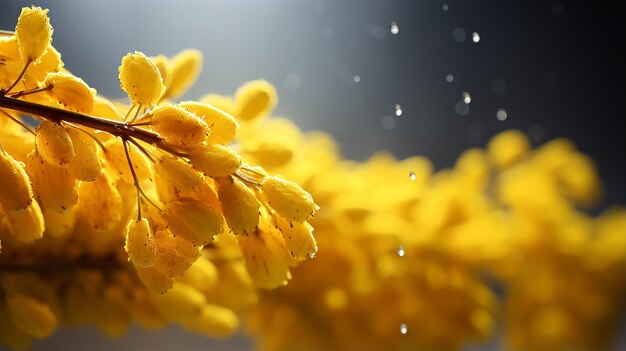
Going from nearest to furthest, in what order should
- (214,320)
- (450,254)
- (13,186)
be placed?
(13,186) → (214,320) → (450,254)

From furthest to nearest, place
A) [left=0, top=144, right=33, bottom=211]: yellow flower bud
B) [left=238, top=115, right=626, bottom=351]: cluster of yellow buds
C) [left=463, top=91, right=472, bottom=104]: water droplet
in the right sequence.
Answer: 1. [left=463, top=91, right=472, bottom=104]: water droplet
2. [left=238, top=115, right=626, bottom=351]: cluster of yellow buds
3. [left=0, top=144, right=33, bottom=211]: yellow flower bud

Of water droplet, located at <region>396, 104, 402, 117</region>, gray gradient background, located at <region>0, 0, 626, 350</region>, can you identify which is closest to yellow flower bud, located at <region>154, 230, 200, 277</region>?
gray gradient background, located at <region>0, 0, 626, 350</region>

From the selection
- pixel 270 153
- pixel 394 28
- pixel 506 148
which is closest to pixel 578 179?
pixel 506 148

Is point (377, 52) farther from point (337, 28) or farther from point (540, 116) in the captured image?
point (540, 116)

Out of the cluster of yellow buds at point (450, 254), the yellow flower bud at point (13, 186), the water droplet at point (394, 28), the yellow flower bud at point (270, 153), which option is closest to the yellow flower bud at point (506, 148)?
the cluster of yellow buds at point (450, 254)

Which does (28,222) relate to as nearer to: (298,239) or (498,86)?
(298,239)

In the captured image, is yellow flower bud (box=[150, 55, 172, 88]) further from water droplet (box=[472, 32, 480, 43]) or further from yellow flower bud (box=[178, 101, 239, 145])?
water droplet (box=[472, 32, 480, 43])
